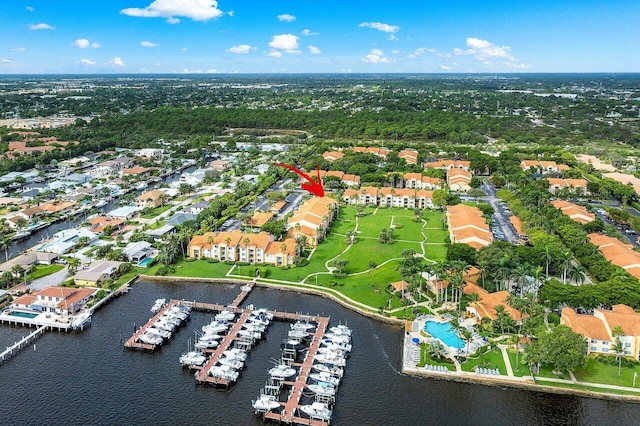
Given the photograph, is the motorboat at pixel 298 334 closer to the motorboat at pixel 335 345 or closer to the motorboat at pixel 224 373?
the motorboat at pixel 335 345

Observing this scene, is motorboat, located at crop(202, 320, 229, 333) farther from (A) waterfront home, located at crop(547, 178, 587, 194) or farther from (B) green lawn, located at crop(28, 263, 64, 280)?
(A) waterfront home, located at crop(547, 178, 587, 194)

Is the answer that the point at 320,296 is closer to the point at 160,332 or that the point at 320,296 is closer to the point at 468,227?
the point at 160,332

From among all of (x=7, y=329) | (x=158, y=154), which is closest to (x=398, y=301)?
(x=7, y=329)

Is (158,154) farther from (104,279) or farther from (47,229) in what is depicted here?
(104,279)

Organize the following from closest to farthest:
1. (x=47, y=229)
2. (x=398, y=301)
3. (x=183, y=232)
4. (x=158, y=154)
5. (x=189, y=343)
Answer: (x=189, y=343), (x=398, y=301), (x=183, y=232), (x=47, y=229), (x=158, y=154)

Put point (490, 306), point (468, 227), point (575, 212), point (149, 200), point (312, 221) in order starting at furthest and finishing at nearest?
point (149, 200), point (575, 212), point (312, 221), point (468, 227), point (490, 306)

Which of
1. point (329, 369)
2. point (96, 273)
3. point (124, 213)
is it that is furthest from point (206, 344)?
point (124, 213)

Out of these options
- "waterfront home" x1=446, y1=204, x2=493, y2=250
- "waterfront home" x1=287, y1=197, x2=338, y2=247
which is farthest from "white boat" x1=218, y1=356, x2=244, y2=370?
"waterfront home" x1=446, y1=204, x2=493, y2=250
